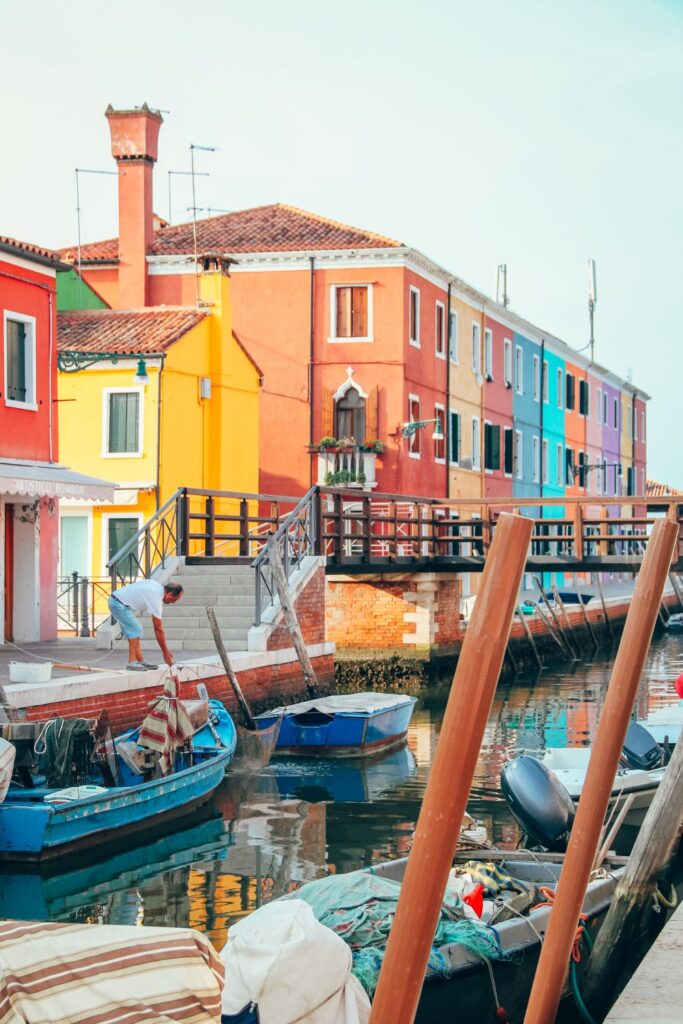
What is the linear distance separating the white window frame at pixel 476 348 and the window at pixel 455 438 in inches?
80.1

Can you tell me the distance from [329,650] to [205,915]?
9.61 metres

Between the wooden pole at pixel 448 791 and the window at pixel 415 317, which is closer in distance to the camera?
the wooden pole at pixel 448 791

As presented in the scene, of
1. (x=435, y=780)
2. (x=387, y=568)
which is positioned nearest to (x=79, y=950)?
(x=435, y=780)

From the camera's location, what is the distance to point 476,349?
112 feet

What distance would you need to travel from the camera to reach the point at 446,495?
31500 millimetres

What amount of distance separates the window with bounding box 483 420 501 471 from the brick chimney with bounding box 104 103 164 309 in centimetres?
1005

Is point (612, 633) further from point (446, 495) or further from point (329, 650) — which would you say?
point (329, 650)

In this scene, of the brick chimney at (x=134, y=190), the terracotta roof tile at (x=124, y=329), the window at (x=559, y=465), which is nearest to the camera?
the terracotta roof tile at (x=124, y=329)

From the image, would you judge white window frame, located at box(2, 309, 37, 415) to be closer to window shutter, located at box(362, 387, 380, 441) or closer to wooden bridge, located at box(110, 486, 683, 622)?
wooden bridge, located at box(110, 486, 683, 622)

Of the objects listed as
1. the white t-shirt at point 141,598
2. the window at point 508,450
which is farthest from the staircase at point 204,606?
the window at point 508,450

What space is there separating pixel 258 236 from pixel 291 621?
1462 centimetres

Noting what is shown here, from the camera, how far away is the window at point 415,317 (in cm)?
2934

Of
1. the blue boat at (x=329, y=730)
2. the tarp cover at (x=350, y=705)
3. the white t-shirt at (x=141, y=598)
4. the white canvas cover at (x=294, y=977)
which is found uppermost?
the white t-shirt at (x=141, y=598)

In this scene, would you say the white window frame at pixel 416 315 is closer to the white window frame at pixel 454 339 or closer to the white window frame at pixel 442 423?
the white window frame at pixel 442 423
